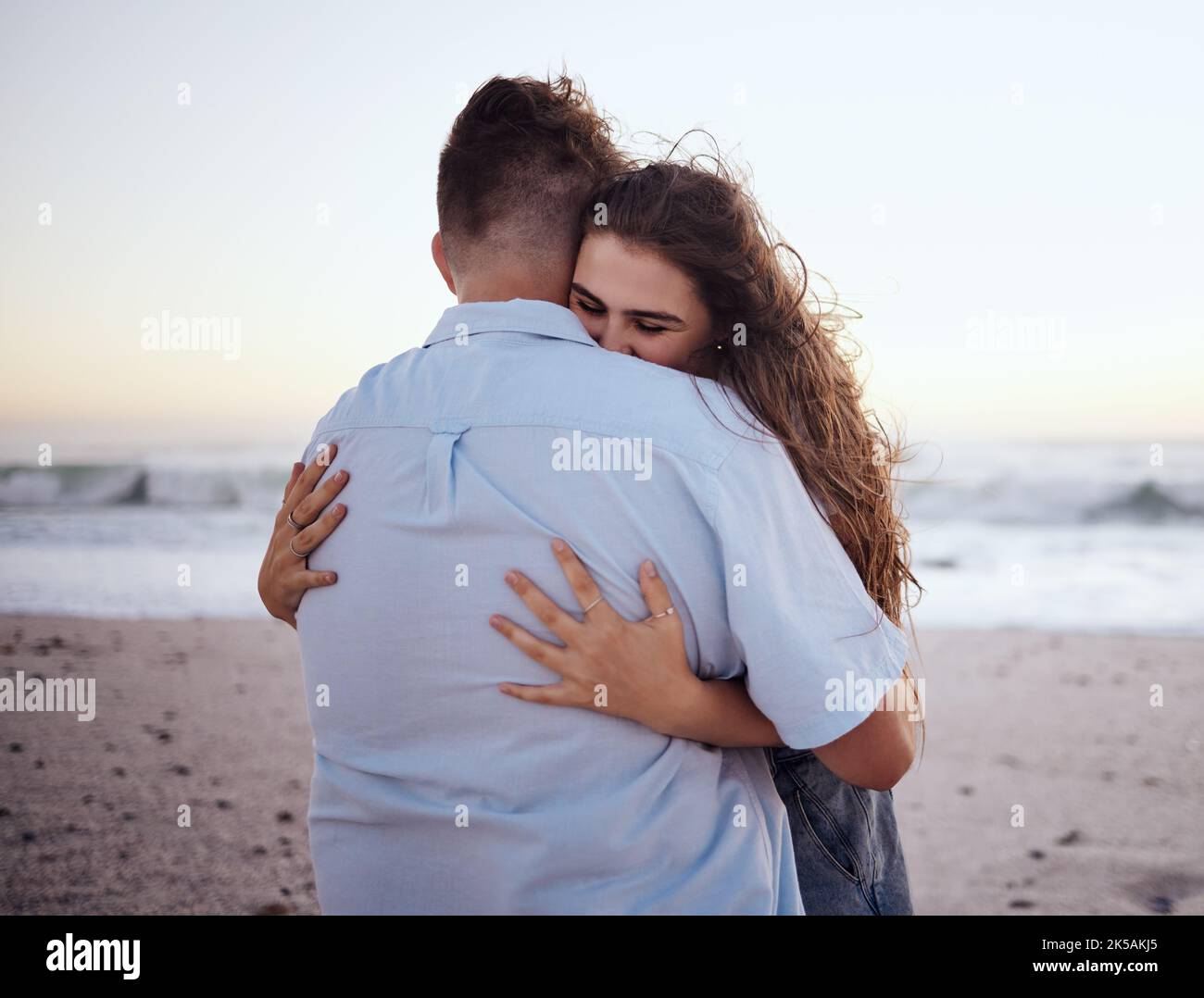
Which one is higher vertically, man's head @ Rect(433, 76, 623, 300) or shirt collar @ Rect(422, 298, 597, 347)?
man's head @ Rect(433, 76, 623, 300)

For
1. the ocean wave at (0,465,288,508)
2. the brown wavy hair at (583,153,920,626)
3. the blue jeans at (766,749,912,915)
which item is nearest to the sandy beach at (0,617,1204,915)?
the blue jeans at (766,749,912,915)

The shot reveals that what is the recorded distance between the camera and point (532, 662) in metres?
1.57

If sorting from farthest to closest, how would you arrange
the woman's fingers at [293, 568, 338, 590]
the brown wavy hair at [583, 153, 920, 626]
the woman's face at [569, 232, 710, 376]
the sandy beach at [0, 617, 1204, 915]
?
the sandy beach at [0, 617, 1204, 915]
the woman's face at [569, 232, 710, 376]
the brown wavy hair at [583, 153, 920, 626]
the woman's fingers at [293, 568, 338, 590]

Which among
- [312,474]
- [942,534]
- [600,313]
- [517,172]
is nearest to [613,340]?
[600,313]

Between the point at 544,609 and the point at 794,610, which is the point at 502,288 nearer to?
the point at 544,609

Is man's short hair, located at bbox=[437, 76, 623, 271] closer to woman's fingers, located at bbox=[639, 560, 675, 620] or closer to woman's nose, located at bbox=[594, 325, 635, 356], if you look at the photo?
woman's nose, located at bbox=[594, 325, 635, 356]

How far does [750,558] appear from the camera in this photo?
4.82ft

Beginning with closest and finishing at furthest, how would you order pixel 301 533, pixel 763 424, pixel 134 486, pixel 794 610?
1. pixel 794 610
2. pixel 763 424
3. pixel 301 533
4. pixel 134 486

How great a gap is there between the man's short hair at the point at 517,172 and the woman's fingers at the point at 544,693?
88cm

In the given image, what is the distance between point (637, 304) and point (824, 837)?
1136 mm

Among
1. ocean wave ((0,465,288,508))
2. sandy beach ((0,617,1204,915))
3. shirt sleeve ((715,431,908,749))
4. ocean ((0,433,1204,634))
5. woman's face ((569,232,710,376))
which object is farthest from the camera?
ocean wave ((0,465,288,508))

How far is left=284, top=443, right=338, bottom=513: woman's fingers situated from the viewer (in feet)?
5.87
